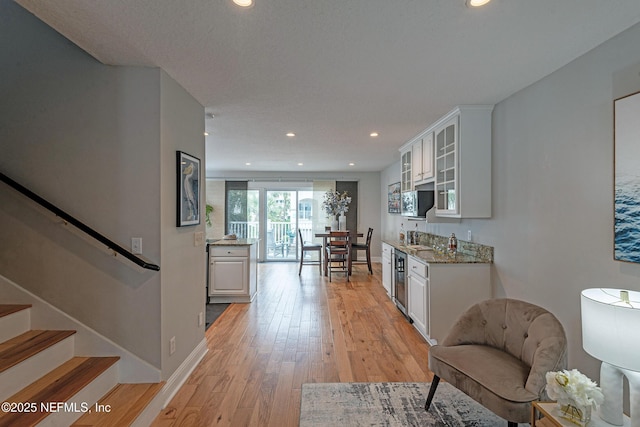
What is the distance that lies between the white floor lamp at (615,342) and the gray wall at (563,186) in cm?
67

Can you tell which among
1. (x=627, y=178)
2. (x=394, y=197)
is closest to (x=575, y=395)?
(x=627, y=178)

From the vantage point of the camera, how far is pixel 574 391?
4.36ft

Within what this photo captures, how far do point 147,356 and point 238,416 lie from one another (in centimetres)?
A: 79

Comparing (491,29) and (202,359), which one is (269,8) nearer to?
(491,29)

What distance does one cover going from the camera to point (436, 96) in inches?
113

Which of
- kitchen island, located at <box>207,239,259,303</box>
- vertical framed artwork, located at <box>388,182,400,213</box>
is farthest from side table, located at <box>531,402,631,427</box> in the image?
vertical framed artwork, located at <box>388,182,400,213</box>

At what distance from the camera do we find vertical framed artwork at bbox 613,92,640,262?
5.64 ft

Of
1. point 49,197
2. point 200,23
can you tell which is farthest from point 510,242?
point 49,197

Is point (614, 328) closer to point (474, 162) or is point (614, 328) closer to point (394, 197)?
point (474, 162)

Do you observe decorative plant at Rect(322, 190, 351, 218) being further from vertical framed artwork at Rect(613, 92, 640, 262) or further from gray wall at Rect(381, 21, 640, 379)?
vertical framed artwork at Rect(613, 92, 640, 262)

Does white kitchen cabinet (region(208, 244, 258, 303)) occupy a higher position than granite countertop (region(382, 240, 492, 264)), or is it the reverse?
granite countertop (region(382, 240, 492, 264))

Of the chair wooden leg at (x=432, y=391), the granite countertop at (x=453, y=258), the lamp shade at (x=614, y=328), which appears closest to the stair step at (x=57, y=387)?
the chair wooden leg at (x=432, y=391)

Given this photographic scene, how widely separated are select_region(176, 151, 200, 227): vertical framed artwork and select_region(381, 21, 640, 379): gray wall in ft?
9.57

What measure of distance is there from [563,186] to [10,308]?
407 cm
